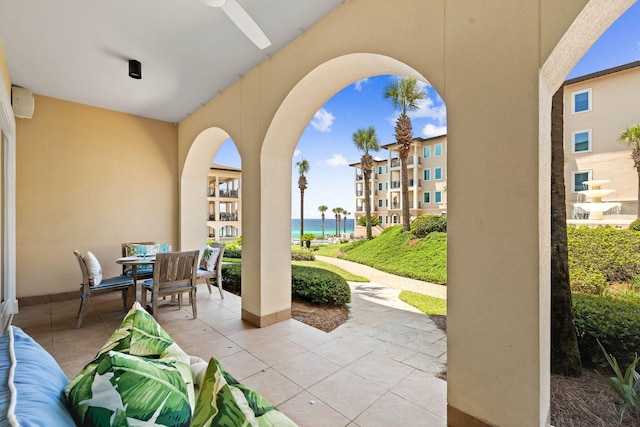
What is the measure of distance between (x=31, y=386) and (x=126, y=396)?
0.24 m

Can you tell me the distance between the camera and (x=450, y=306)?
2049 millimetres

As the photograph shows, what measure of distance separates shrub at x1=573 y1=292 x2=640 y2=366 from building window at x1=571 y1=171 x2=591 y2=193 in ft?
41.3

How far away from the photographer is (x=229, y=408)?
76 cm

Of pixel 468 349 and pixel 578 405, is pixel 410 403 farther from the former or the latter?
pixel 578 405

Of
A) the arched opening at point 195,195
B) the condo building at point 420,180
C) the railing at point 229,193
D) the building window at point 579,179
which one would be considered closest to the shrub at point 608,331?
the arched opening at point 195,195

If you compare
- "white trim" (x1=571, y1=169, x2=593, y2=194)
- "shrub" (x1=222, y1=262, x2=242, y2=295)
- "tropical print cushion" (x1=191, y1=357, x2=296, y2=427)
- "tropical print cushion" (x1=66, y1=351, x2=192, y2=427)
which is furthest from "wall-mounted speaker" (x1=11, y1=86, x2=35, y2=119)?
"white trim" (x1=571, y1=169, x2=593, y2=194)

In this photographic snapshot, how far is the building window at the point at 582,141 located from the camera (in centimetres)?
1229

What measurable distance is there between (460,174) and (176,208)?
19.7 feet

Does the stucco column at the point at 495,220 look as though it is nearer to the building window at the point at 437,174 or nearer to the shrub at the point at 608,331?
the shrub at the point at 608,331

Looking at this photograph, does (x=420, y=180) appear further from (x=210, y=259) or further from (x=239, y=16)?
(x=239, y=16)

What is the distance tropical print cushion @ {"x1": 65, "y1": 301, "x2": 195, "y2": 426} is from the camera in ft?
2.81

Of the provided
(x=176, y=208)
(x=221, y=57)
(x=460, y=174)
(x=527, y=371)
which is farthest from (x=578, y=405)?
(x=176, y=208)

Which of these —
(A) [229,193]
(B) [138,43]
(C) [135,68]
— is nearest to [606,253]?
(B) [138,43]

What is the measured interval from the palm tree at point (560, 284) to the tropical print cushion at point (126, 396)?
3.20 meters
